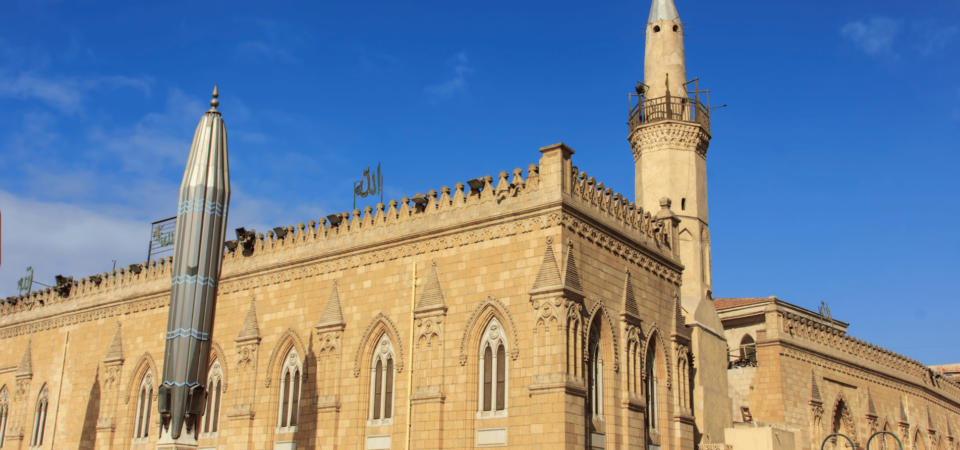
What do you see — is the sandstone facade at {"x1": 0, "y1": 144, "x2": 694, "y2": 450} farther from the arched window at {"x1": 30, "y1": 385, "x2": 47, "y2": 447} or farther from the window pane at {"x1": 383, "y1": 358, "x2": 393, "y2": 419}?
the arched window at {"x1": 30, "y1": 385, "x2": 47, "y2": 447}

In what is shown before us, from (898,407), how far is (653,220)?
65.4 feet

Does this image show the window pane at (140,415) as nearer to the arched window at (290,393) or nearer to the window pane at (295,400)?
the arched window at (290,393)

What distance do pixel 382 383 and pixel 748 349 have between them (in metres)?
17.2

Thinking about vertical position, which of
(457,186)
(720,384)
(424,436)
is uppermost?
(457,186)

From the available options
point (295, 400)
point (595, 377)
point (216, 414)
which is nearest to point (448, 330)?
point (595, 377)

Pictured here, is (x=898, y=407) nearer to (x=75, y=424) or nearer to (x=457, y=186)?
(x=457, y=186)

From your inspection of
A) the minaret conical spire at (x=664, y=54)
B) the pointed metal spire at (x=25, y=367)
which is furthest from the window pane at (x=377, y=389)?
the pointed metal spire at (x=25, y=367)

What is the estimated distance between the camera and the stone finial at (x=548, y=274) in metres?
19.9

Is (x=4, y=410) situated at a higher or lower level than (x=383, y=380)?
lower

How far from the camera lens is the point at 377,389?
76.1 ft

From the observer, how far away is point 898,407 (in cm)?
3791

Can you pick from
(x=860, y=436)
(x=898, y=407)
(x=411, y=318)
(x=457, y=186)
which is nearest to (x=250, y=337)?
(x=411, y=318)

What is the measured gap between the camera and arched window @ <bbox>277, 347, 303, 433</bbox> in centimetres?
2488

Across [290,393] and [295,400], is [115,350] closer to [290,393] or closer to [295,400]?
[290,393]
